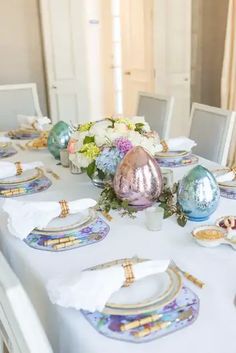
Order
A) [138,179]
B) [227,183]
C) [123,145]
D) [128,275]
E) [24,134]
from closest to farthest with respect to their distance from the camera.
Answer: [128,275], [138,179], [123,145], [227,183], [24,134]

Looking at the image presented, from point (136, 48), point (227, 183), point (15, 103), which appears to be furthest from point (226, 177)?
point (136, 48)

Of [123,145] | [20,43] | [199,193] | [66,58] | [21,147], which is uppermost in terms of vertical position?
[20,43]

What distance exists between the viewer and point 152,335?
0.85 meters

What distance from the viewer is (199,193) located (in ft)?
4.46

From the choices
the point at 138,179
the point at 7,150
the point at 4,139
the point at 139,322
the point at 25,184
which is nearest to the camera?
the point at 139,322

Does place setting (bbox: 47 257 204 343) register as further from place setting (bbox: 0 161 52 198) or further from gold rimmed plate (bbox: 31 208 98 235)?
place setting (bbox: 0 161 52 198)

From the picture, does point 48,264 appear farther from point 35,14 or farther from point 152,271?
point 35,14

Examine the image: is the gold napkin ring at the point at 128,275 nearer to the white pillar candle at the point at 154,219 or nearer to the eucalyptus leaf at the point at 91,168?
the white pillar candle at the point at 154,219

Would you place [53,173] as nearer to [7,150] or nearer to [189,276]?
[7,150]

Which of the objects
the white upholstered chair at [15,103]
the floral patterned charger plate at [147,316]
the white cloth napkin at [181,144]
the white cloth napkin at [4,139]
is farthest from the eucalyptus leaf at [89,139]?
the white upholstered chair at [15,103]

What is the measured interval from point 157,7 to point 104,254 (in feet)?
11.0

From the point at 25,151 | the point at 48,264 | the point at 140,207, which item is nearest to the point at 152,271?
the point at 48,264

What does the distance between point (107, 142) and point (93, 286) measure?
2.44 ft

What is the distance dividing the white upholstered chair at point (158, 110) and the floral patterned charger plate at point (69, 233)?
54.6 inches
